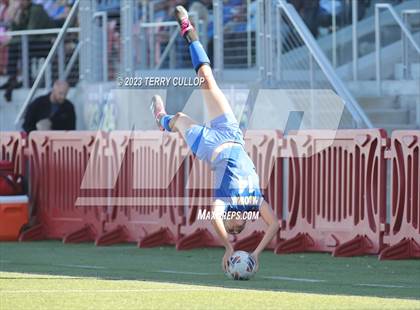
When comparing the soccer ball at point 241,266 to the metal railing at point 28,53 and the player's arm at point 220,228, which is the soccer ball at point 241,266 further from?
the metal railing at point 28,53

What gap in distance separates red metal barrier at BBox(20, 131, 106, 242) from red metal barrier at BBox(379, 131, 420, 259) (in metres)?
5.08

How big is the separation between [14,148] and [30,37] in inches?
221

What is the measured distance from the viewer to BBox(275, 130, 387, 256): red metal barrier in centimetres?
1600

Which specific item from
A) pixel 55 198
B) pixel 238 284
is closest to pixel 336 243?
pixel 238 284

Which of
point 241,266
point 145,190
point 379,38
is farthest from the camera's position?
point 379,38

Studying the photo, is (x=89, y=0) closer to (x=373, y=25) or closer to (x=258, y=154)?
(x=373, y=25)

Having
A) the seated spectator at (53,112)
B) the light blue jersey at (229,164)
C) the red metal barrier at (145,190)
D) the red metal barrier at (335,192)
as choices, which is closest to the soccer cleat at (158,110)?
the light blue jersey at (229,164)

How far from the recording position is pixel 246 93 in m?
20.0

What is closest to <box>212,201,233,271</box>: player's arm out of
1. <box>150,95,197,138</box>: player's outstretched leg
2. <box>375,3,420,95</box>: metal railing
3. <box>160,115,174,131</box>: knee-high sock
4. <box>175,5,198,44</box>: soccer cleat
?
<box>150,95,197,138</box>: player's outstretched leg

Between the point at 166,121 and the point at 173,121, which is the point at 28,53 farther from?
the point at 173,121

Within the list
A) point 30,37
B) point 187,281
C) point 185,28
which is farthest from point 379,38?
point 187,281

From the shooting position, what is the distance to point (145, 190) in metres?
18.8

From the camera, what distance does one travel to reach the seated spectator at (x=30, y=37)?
84.0ft

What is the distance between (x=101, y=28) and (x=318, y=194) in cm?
767
